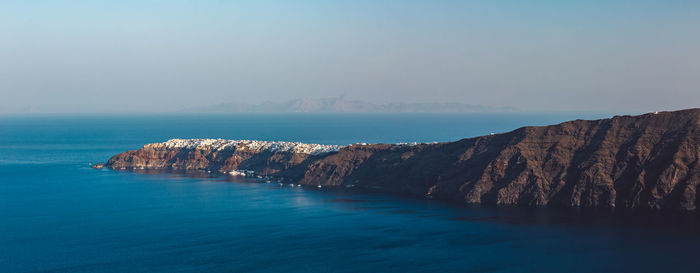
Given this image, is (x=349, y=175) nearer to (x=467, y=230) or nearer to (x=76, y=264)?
(x=467, y=230)

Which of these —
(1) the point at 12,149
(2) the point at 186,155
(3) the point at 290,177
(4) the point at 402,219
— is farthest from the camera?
(1) the point at 12,149

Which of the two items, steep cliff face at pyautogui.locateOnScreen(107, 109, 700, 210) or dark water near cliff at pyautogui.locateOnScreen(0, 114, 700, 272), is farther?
steep cliff face at pyautogui.locateOnScreen(107, 109, 700, 210)

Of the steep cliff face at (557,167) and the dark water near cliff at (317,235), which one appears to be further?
the steep cliff face at (557,167)

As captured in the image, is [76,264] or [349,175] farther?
[349,175]

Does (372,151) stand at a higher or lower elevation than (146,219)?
higher

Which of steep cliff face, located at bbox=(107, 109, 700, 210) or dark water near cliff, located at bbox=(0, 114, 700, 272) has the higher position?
steep cliff face, located at bbox=(107, 109, 700, 210)

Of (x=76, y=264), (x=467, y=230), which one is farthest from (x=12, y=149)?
(x=467, y=230)

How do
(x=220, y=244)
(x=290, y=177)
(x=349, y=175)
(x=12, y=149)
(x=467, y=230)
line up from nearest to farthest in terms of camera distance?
(x=220, y=244), (x=467, y=230), (x=349, y=175), (x=290, y=177), (x=12, y=149)

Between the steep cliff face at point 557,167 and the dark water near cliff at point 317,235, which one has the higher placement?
the steep cliff face at point 557,167
